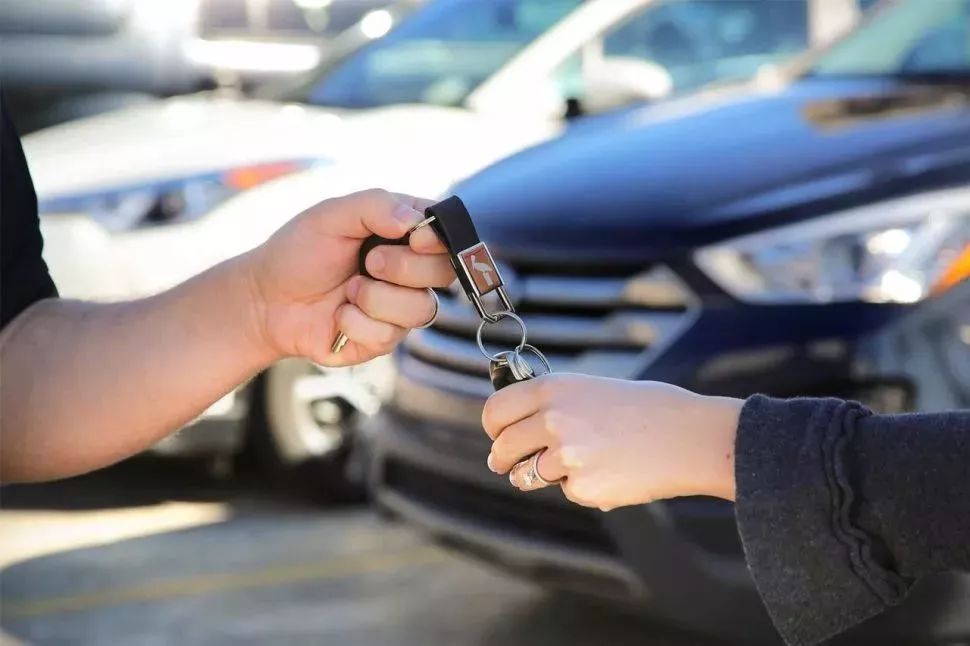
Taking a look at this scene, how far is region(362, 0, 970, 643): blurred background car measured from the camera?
304 centimetres

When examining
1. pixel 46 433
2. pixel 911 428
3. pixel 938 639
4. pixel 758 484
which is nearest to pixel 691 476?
pixel 758 484

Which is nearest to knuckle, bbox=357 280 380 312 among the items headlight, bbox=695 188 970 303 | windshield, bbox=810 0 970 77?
headlight, bbox=695 188 970 303

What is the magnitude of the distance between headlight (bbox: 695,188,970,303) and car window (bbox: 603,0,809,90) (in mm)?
2462

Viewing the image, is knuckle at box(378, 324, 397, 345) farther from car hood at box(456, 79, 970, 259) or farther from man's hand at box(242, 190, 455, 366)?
car hood at box(456, 79, 970, 259)

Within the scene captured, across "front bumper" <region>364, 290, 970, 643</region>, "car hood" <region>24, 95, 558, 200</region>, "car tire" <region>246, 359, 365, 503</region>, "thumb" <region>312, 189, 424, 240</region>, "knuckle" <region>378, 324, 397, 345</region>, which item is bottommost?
"car tire" <region>246, 359, 365, 503</region>

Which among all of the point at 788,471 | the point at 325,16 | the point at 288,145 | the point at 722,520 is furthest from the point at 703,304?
the point at 325,16

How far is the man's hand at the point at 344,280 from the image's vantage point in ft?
5.60

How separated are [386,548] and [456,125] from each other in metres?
1.42

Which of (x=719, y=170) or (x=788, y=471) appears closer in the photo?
(x=788, y=471)

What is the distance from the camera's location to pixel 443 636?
399 centimetres

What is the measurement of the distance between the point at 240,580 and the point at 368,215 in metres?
3.00

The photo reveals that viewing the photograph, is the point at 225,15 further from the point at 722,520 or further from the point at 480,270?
the point at 480,270

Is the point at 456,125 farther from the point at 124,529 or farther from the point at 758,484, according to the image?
the point at 758,484

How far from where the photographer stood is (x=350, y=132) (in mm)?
5246
